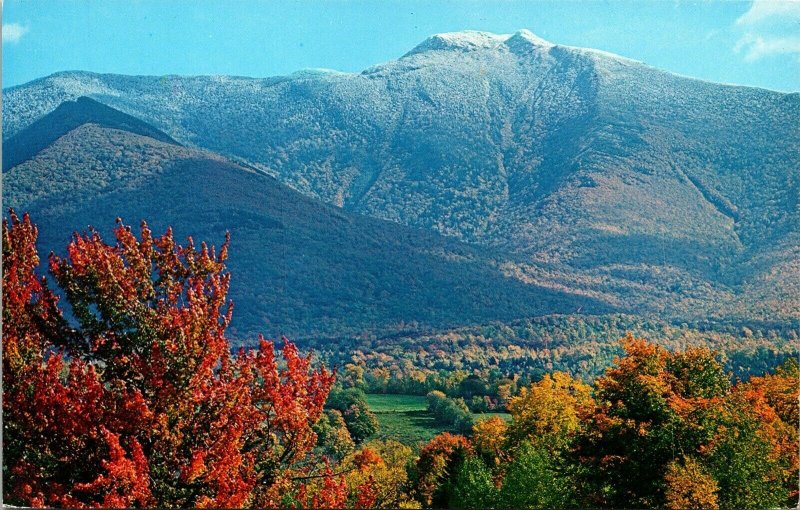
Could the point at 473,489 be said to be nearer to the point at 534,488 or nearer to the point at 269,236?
the point at 534,488

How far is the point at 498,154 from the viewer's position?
113 m

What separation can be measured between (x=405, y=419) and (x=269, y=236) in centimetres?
6446

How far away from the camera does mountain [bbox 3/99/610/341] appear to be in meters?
72.1

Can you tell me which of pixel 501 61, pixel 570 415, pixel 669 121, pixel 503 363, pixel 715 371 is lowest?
pixel 503 363

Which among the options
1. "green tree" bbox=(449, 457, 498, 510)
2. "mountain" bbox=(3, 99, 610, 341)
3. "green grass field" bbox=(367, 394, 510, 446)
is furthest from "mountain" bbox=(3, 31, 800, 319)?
"green tree" bbox=(449, 457, 498, 510)

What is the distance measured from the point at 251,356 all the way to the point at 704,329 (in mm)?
61404

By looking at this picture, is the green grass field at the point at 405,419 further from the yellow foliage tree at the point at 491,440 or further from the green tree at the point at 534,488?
the green tree at the point at 534,488

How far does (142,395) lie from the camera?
8.26 metres

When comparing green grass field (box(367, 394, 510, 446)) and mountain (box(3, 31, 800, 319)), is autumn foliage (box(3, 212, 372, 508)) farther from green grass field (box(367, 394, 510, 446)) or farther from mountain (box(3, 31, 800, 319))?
mountain (box(3, 31, 800, 319))

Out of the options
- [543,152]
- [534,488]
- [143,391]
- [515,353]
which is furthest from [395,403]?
[543,152]

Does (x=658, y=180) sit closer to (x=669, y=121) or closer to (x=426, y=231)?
(x=669, y=121)

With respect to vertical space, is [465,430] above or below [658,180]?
below

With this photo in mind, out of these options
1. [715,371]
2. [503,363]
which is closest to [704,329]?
[503,363]

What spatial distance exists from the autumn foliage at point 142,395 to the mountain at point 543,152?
6546cm
